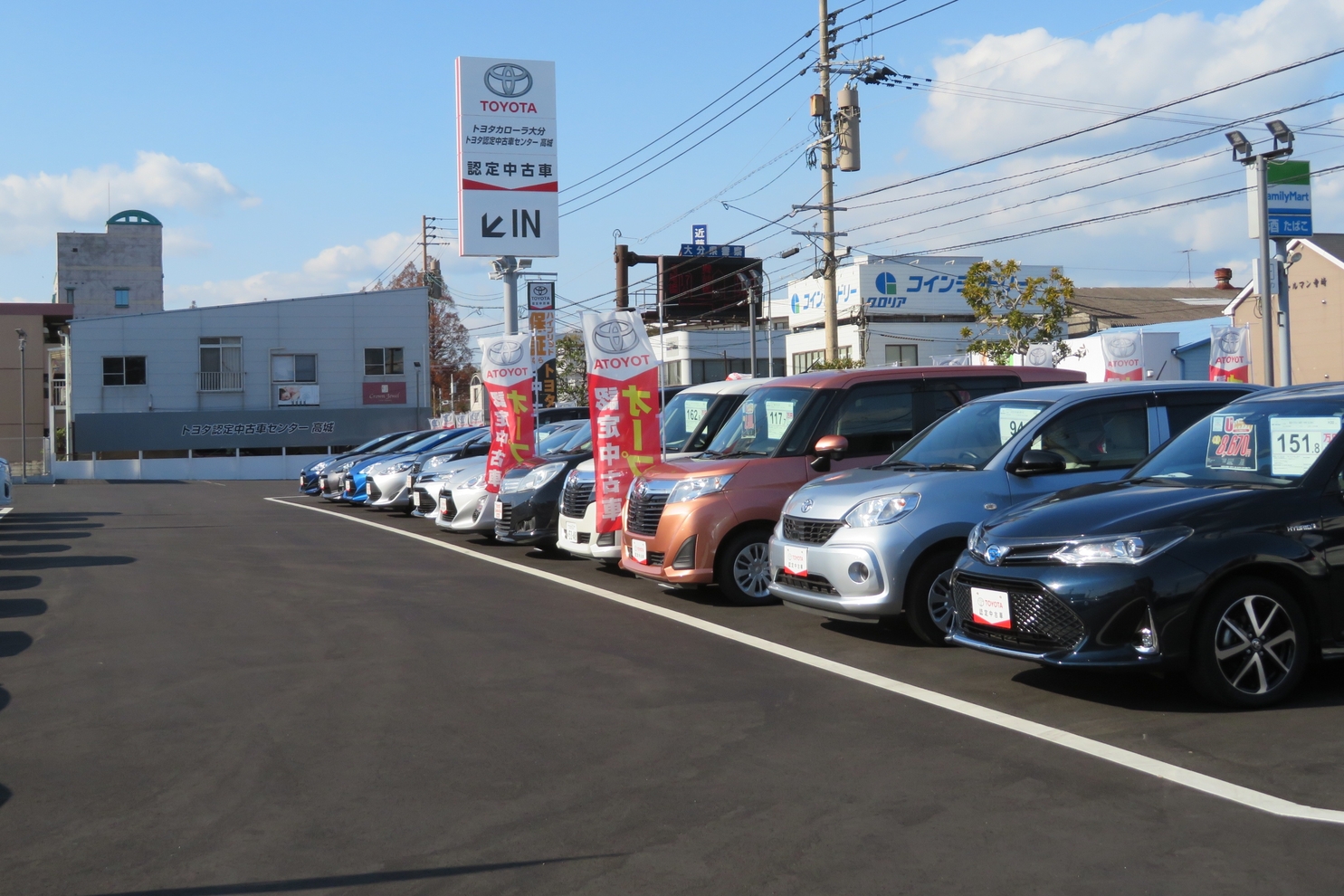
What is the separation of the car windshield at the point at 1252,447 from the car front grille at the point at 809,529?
201 cm

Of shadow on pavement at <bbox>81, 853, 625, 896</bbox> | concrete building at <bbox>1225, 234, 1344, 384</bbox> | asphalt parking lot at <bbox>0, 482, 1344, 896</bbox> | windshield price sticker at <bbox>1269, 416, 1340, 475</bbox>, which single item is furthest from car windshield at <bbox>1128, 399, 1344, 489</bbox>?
concrete building at <bbox>1225, 234, 1344, 384</bbox>

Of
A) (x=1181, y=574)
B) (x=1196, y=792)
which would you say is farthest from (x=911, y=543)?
(x=1196, y=792)

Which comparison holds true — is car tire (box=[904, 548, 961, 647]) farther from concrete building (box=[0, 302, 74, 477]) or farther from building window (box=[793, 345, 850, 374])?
concrete building (box=[0, 302, 74, 477])

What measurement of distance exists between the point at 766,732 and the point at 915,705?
0.99 m

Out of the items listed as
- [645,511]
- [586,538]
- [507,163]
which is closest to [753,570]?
[645,511]

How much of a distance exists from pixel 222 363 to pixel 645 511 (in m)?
51.3

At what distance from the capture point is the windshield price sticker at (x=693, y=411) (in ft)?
43.9

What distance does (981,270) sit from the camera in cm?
3966

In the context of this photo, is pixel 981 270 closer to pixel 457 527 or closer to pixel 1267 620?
pixel 457 527

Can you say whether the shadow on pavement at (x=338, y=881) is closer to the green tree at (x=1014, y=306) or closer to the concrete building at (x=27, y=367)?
the green tree at (x=1014, y=306)

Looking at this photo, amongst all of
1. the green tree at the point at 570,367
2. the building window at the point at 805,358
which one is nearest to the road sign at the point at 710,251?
the building window at the point at 805,358

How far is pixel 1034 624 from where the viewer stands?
6.33m

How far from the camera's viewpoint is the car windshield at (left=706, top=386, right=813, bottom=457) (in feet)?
34.7

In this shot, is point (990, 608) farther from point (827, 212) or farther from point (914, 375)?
point (827, 212)
